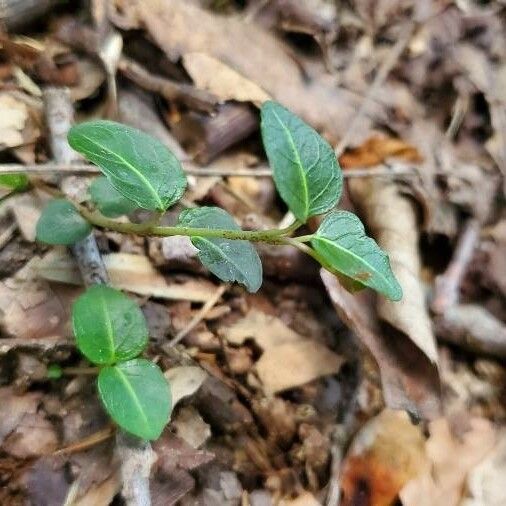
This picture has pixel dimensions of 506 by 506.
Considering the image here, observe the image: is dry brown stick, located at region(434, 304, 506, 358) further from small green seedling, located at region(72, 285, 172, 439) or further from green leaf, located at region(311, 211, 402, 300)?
small green seedling, located at region(72, 285, 172, 439)

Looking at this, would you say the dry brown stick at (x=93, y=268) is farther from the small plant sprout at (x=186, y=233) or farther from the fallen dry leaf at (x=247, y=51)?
the fallen dry leaf at (x=247, y=51)

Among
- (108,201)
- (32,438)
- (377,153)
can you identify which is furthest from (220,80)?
(32,438)

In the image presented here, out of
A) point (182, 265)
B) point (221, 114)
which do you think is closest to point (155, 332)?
point (182, 265)

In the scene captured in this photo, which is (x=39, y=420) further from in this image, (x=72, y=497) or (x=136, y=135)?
(x=136, y=135)

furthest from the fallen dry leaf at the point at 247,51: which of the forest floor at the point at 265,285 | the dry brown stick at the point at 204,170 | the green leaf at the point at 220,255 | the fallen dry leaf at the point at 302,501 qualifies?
the fallen dry leaf at the point at 302,501

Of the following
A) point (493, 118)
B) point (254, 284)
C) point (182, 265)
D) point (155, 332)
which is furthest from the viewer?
point (493, 118)

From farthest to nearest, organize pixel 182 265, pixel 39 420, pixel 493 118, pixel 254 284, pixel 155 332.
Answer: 1. pixel 493 118
2. pixel 182 265
3. pixel 155 332
4. pixel 39 420
5. pixel 254 284
